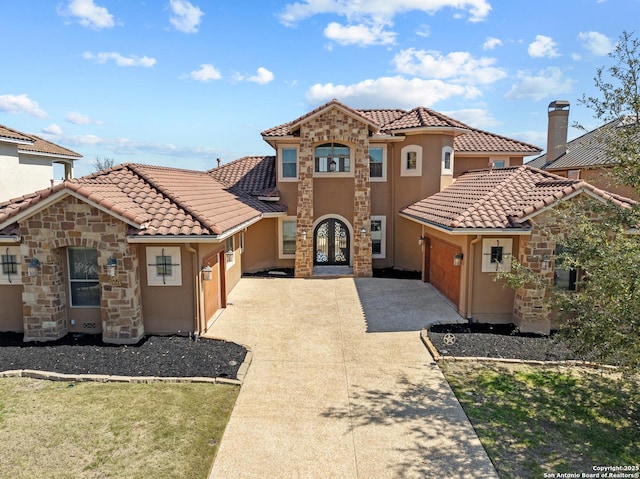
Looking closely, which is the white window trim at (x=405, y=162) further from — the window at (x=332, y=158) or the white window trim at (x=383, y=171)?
the window at (x=332, y=158)

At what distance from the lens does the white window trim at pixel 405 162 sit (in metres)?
19.4

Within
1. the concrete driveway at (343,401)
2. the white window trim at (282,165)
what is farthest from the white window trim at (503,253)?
the white window trim at (282,165)

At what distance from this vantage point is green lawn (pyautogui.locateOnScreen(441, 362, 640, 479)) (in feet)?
21.2

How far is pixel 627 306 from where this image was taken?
6270mm

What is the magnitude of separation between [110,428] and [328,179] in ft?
46.1

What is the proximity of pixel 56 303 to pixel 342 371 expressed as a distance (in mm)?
7887

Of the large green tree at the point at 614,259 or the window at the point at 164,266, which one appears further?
the window at the point at 164,266

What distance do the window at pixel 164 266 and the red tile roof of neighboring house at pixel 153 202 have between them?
2.43 ft

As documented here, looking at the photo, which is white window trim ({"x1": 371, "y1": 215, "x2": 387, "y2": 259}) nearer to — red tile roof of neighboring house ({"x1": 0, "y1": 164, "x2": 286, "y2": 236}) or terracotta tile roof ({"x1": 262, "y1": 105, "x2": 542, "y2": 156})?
terracotta tile roof ({"x1": 262, "y1": 105, "x2": 542, "y2": 156})

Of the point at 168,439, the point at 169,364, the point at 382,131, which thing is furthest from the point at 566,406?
the point at 382,131

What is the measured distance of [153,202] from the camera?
12086mm

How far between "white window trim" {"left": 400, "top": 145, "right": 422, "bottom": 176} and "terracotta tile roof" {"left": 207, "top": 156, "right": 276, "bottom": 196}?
6.47 meters

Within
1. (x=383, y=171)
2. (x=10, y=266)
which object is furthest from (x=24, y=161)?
(x=383, y=171)

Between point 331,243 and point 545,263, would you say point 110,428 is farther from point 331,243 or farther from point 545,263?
point 331,243
